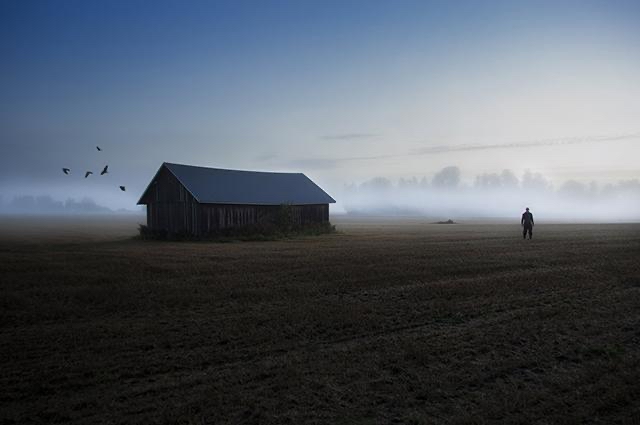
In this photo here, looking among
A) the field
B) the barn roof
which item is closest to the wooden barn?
the barn roof

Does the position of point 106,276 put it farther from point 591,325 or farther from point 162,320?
point 591,325

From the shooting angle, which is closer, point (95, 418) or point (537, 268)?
point (95, 418)

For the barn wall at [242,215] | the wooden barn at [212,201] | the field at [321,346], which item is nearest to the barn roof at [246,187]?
the wooden barn at [212,201]

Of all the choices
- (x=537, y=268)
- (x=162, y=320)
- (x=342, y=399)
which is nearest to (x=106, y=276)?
(x=162, y=320)

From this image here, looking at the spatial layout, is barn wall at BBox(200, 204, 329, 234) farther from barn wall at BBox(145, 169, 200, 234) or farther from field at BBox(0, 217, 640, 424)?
field at BBox(0, 217, 640, 424)

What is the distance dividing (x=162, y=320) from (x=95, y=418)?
4833 mm

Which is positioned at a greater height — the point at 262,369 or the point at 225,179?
the point at 225,179

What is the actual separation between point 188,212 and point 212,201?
7.14 feet

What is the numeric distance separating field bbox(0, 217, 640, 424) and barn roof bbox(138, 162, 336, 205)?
20.7 meters

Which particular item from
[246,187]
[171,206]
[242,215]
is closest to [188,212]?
[171,206]

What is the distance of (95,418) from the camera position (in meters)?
5.63

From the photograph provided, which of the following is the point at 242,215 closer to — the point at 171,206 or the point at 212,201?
the point at 212,201

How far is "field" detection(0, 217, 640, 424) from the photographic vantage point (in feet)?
19.3

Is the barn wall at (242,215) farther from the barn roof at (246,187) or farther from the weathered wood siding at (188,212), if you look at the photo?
the barn roof at (246,187)
